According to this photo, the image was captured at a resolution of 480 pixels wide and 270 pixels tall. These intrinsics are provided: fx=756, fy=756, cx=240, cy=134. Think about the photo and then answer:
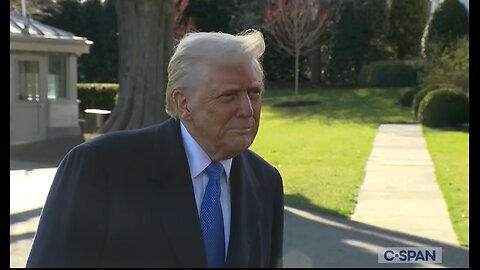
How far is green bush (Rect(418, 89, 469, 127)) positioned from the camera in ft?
62.3

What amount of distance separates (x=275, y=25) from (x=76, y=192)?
1208 cm

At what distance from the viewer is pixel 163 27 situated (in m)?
10.6

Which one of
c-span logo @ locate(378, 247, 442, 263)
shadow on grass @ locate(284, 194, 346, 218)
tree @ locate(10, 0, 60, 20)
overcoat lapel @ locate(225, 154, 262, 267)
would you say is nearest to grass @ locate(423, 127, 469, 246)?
c-span logo @ locate(378, 247, 442, 263)

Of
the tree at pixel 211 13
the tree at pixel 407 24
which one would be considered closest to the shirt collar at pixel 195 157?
the tree at pixel 211 13

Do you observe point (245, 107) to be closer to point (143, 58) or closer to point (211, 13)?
point (143, 58)

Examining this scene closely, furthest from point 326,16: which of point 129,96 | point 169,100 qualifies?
point 169,100

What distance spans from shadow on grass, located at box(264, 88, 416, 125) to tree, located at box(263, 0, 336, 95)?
4.23 m

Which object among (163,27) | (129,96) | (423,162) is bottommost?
(423,162)

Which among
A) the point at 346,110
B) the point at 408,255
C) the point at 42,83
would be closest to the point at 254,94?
the point at 408,255

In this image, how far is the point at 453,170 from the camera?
11219mm

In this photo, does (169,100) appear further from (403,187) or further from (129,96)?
(129,96)

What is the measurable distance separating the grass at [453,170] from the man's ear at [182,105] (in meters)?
5.45

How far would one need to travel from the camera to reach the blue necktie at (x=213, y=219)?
4.81ft

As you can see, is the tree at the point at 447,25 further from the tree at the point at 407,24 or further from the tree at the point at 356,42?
the tree at the point at 356,42
